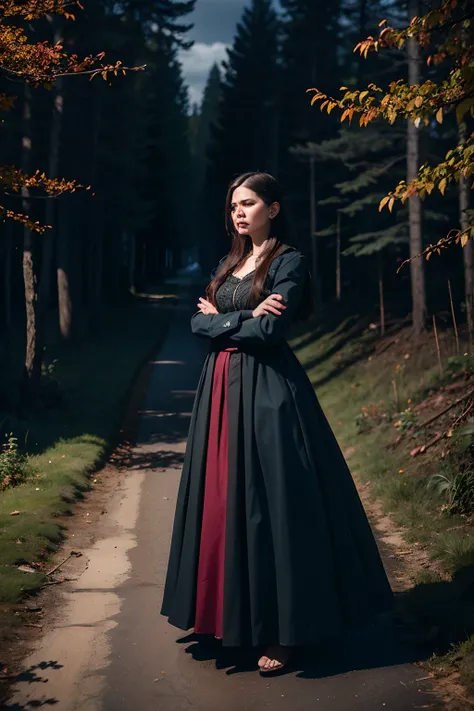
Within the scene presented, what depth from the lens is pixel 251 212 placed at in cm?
513

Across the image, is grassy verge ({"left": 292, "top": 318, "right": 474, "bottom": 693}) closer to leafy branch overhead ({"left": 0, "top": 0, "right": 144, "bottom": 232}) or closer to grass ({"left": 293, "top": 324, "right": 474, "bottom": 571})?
grass ({"left": 293, "top": 324, "right": 474, "bottom": 571})

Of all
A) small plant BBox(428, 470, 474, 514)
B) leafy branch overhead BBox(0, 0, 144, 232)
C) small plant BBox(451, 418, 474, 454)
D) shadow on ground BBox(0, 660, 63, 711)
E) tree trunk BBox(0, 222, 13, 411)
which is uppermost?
leafy branch overhead BBox(0, 0, 144, 232)

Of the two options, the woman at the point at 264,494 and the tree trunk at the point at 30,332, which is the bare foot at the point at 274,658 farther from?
the tree trunk at the point at 30,332

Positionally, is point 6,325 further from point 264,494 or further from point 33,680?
point 264,494

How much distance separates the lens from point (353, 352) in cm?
1922

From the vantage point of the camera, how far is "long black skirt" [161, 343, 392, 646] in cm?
461

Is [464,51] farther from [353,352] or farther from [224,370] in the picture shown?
[353,352]

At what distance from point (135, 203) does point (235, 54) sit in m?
16.3

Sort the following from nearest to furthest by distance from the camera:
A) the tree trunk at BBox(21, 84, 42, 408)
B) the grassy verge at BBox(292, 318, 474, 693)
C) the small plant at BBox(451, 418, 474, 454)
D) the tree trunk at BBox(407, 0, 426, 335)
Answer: the grassy verge at BBox(292, 318, 474, 693) → the small plant at BBox(451, 418, 474, 454) → the tree trunk at BBox(21, 84, 42, 408) → the tree trunk at BBox(407, 0, 426, 335)

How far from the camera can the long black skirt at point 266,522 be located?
461cm

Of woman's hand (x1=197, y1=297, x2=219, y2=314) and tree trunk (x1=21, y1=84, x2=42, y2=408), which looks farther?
tree trunk (x1=21, y1=84, x2=42, y2=408)

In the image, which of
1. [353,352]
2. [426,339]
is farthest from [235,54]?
[426,339]

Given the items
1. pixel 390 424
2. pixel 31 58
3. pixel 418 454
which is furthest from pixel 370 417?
pixel 31 58

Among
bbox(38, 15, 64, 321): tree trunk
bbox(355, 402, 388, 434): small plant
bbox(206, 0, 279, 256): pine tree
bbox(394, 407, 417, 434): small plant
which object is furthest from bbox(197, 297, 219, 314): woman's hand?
bbox(206, 0, 279, 256): pine tree
